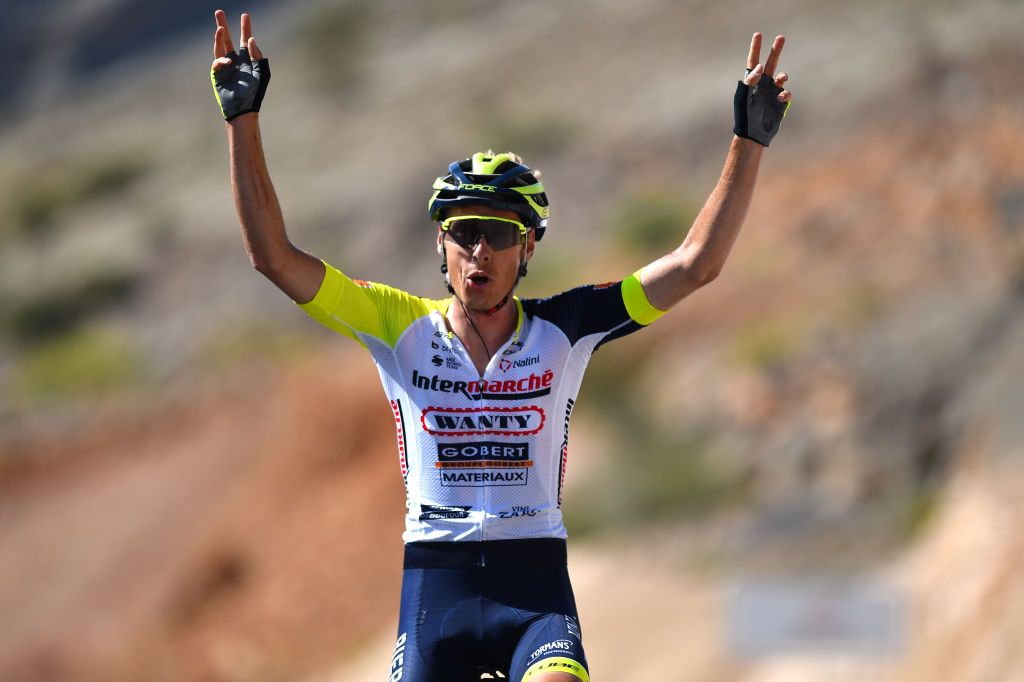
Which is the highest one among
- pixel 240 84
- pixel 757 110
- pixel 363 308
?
pixel 240 84

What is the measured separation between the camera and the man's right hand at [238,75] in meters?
5.57

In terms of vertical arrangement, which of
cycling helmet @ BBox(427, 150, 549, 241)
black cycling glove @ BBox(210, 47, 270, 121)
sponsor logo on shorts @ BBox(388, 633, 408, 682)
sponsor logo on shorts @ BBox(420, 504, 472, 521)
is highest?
black cycling glove @ BBox(210, 47, 270, 121)

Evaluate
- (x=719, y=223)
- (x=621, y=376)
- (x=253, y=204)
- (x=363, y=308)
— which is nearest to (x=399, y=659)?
(x=363, y=308)

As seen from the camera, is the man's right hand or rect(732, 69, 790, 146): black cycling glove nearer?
the man's right hand

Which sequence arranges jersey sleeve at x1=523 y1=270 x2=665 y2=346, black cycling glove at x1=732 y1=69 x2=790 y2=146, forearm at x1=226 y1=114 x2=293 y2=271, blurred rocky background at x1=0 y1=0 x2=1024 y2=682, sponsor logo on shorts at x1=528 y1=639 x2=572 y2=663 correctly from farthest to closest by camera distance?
blurred rocky background at x1=0 y1=0 x2=1024 y2=682 < jersey sleeve at x1=523 y1=270 x2=665 y2=346 < black cycling glove at x1=732 y1=69 x2=790 y2=146 < forearm at x1=226 y1=114 x2=293 y2=271 < sponsor logo on shorts at x1=528 y1=639 x2=572 y2=663

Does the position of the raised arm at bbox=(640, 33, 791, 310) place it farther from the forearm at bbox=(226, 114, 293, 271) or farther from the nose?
the forearm at bbox=(226, 114, 293, 271)

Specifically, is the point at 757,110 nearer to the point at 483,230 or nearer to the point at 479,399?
the point at 483,230

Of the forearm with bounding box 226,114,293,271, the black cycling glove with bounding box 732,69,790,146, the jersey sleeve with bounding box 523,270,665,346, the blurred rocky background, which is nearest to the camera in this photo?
the forearm with bounding box 226,114,293,271

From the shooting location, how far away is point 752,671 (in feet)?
57.9

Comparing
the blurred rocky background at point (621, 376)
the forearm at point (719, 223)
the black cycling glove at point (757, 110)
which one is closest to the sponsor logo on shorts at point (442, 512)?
the forearm at point (719, 223)

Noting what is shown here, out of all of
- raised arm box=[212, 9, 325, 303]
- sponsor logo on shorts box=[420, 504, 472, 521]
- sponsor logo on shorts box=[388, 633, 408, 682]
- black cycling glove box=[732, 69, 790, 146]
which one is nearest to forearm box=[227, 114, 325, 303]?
raised arm box=[212, 9, 325, 303]

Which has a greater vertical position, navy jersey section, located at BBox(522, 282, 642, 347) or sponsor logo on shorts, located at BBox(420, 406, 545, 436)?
navy jersey section, located at BBox(522, 282, 642, 347)

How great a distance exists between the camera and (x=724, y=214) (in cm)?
568

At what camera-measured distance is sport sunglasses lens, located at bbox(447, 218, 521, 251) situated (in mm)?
5738
